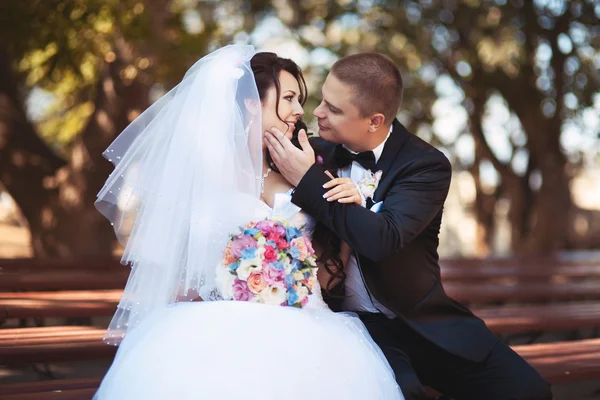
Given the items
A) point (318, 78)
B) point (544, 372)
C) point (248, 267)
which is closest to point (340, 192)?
point (248, 267)

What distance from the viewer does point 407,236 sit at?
10.1 feet

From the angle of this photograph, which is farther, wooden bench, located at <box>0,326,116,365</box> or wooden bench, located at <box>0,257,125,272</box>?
wooden bench, located at <box>0,257,125,272</box>

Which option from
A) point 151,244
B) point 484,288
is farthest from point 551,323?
point 151,244

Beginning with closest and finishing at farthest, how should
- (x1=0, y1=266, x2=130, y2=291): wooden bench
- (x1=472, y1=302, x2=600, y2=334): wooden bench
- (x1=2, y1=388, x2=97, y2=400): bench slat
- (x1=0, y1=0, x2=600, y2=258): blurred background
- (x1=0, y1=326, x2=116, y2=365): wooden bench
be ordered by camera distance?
(x1=2, y1=388, x2=97, y2=400): bench slat → (x1=0, y1=326, x2=116, y2=365): wooden bench → (x1=472, y1=302, x2=600, y2=334): wooden bench → (x1=0, y1=266, x2=130, y2=291): wooden bench → (x1=0, y1=0, x2=600, y2=258): blurred background

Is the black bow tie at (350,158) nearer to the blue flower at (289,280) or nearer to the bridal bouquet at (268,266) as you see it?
the bridal bouquet at (268,266)

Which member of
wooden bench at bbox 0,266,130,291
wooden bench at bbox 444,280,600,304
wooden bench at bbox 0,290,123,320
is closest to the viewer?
wooden bench at bbox 0,290,123,320

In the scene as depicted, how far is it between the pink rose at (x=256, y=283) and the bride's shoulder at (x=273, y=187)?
0.53 meters

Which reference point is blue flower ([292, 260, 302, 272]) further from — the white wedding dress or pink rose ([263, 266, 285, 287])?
the white wedding dress

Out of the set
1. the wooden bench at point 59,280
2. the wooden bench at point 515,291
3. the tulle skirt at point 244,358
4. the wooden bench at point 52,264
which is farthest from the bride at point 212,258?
the wooden bench at point 52,264

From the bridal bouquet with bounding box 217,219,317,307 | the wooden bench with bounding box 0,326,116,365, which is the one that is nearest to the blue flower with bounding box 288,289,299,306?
the bridal bouquet with bounding box 217,219,317,307

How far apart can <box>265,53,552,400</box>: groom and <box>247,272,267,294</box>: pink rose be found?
39 cm

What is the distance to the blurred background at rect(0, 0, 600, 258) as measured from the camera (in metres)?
7.91

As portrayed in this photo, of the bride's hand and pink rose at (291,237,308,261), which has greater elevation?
the bride's hand

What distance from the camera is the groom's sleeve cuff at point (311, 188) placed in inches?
119
